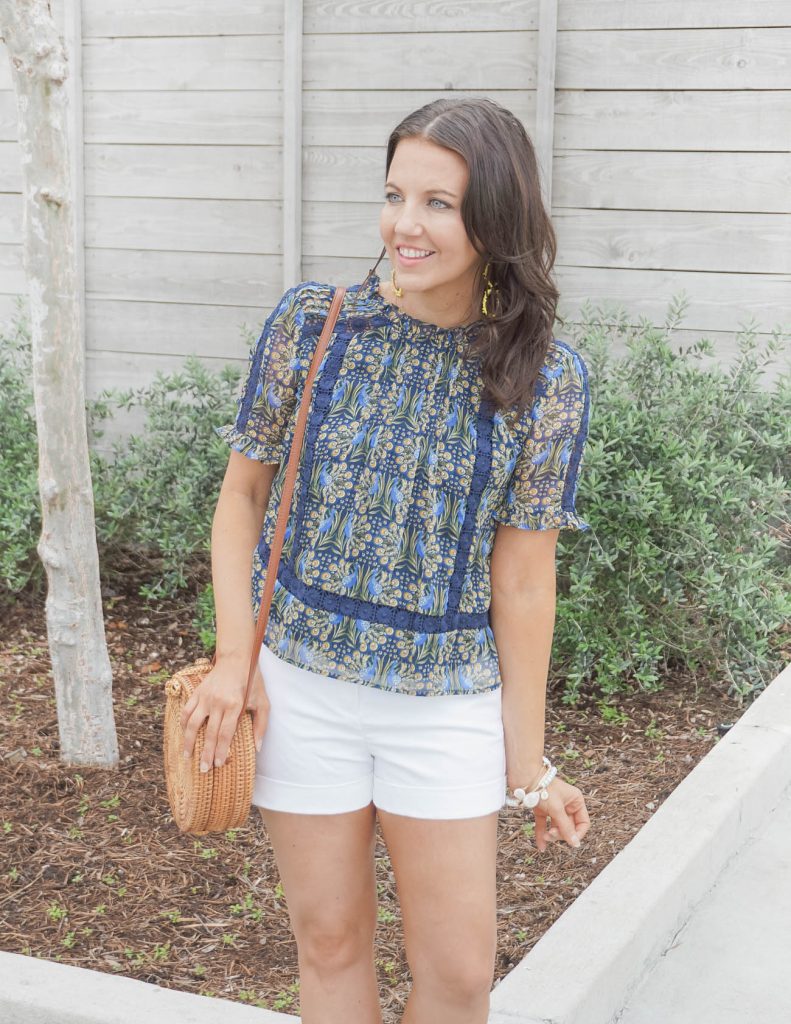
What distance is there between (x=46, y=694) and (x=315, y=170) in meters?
2.67

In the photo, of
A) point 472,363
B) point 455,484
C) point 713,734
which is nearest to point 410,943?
point 455,484

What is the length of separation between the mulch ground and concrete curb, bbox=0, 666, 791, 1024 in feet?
0.93

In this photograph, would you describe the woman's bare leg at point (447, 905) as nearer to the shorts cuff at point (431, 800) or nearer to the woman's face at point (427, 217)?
the shorts cuff at point (431, 800)

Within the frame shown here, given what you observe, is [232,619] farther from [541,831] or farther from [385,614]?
[541,831]

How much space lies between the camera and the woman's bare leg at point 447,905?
2115 mm

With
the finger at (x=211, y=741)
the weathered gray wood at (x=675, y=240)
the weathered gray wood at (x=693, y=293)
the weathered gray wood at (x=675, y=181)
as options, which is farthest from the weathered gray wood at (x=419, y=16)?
the finger at (x=211, y=741)

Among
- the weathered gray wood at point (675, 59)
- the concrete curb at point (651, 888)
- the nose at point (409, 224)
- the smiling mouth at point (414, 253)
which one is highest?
the weathered gray wood at point (675, 59)

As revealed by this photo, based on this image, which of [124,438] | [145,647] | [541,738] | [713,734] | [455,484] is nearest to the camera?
[455,484]

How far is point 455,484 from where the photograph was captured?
2105 mm

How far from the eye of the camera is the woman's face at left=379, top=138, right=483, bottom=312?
81.1 inches

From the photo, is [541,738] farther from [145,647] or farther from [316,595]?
[145,647]

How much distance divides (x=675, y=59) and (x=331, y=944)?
4.17 meters

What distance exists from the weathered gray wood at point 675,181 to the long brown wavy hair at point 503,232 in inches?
132

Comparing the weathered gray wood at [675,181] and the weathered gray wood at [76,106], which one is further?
the weathered gray wood at [76,106]
